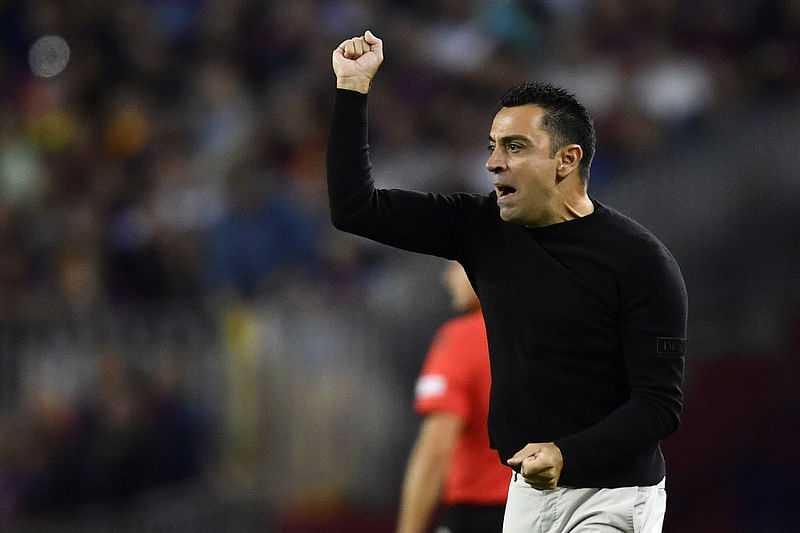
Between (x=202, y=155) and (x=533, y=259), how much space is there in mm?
7481

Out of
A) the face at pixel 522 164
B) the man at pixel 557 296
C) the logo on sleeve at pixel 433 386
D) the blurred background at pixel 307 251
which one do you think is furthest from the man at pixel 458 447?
the blurred background at pixel 307 251

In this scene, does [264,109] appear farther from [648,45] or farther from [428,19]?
[648,45]

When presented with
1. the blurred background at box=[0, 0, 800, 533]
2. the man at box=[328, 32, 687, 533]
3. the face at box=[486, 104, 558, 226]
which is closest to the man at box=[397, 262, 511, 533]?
the man at box=[328, 32, 687, 533]

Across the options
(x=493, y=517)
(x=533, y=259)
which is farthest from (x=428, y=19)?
(x=533, y=259)

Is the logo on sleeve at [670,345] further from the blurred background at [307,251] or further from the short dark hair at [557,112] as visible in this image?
the blurred background at [307,251]

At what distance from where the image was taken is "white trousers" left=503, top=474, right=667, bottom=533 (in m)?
3.52

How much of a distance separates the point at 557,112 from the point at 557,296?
19.5 inches

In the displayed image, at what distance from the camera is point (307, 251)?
9.63 meters

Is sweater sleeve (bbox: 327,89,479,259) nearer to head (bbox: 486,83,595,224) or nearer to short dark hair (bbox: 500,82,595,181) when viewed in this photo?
head (bbox: 486,83,595,224)

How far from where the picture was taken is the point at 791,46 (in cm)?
921

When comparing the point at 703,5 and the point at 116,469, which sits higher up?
the point at 703,5

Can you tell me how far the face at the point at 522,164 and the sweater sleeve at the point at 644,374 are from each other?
33 cm

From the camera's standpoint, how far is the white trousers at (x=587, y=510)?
3516 millimetres

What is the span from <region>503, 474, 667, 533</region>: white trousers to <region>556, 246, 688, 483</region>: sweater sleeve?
0.08 metres
